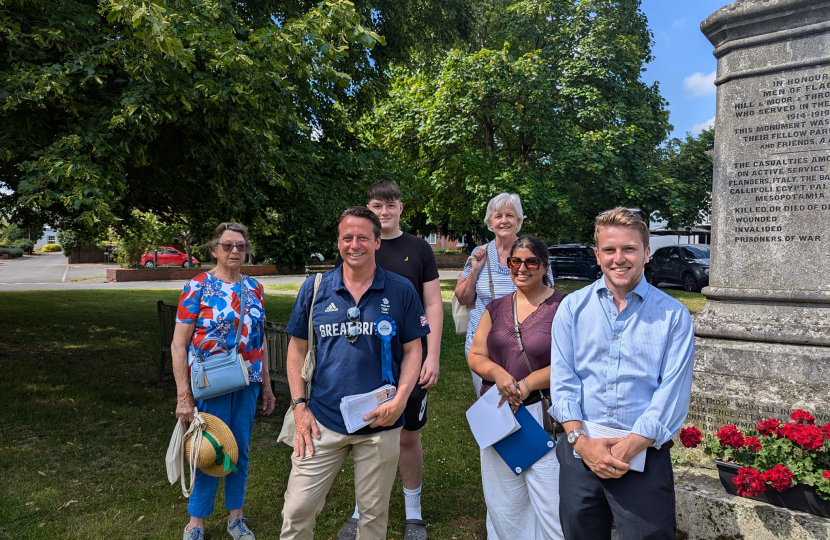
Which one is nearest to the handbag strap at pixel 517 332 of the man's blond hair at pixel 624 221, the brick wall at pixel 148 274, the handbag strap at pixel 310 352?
the man's blond hair at pixel 624 221

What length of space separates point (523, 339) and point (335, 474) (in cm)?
116

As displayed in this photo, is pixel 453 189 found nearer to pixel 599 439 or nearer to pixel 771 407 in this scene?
pixel 771 407

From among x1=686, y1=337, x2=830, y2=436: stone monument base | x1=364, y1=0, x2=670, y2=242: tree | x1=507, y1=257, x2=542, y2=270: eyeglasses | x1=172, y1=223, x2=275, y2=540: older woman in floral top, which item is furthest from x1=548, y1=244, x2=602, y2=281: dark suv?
x1=507, y1=257, x2=542, y2=270: eyeglasses

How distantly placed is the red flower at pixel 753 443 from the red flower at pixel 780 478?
7.9 inches

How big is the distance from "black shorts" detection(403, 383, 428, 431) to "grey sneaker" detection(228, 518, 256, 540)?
1.24 meters

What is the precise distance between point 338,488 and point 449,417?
2214mm

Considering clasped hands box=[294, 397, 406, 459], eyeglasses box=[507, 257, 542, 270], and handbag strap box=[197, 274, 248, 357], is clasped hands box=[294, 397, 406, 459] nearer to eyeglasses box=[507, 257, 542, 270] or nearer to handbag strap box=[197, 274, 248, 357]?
eyeglasses box=[507, 257, 542, 270]

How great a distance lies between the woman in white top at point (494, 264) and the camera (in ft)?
12.1

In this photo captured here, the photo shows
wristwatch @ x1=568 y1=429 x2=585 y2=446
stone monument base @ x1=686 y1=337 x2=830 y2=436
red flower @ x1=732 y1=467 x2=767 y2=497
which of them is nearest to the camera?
wristwatch @ x1=568 y1=429 x2=585 y2=446

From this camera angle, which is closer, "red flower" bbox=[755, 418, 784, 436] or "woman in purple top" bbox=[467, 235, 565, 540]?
"woman in purple top" bbox=[467, 235, 565, 540]

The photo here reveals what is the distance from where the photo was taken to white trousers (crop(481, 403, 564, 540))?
2834 millimetres

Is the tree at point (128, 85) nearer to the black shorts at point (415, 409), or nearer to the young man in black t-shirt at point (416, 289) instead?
the young man in black t-shirt at point (416, 289)

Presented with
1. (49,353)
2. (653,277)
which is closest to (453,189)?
(653,277)

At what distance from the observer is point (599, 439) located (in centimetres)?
229
